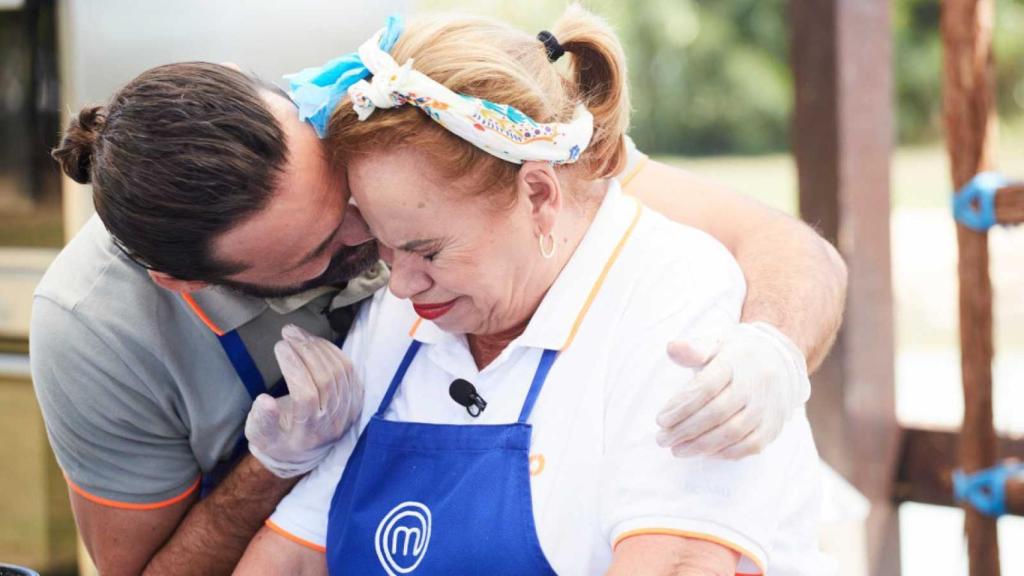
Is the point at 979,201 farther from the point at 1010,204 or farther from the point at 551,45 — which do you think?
the point at 551,45

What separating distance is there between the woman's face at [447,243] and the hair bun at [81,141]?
38 centimetres

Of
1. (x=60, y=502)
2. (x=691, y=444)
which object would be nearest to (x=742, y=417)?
(x=691, y=444)

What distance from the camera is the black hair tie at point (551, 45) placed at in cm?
168

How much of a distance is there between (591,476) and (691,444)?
0.55 ft

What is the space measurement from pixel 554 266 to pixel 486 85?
0.29 metres

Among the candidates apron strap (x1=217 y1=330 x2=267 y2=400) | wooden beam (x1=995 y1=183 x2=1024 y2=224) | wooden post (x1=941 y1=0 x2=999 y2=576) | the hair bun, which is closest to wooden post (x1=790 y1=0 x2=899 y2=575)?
wooden post (x1=941 y1=0 x2=999 y2=576)

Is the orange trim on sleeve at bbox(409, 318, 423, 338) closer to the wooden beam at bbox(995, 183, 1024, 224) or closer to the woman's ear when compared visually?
the woman's ear

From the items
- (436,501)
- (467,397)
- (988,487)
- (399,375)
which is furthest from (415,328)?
(988,487)

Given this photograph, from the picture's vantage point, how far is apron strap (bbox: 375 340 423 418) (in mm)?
1811

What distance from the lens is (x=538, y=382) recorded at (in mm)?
1643

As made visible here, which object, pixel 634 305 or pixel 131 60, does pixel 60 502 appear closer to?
pixel 131 60

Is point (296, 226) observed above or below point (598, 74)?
below

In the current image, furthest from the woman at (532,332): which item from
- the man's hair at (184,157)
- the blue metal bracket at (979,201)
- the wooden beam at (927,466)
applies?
the wooden beam at (927,466)

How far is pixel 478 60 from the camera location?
61.2 inches
